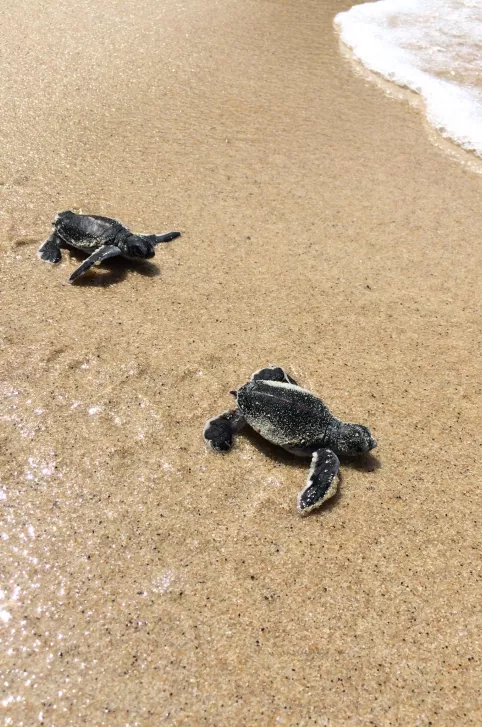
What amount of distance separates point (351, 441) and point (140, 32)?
517cm

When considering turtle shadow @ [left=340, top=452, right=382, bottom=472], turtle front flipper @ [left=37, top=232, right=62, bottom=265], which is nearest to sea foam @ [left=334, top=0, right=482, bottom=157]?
turtle shadow @ [left=340, top=452, right=382, bottom=472]

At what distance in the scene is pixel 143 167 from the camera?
3.90m

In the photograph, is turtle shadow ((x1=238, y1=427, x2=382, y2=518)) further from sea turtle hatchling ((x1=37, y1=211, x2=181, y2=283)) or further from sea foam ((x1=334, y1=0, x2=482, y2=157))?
sea foam ((x1=334, y1=0, x2=482, y2=157))

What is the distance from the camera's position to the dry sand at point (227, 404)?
5.58 feet

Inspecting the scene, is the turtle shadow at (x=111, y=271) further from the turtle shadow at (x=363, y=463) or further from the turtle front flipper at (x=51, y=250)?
the turtle shadow at (x=363, y=463)

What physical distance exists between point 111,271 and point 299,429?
1.63 metres

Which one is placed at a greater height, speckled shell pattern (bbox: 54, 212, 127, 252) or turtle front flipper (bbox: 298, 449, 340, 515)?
speckled shell pattern (bbox: 54, 212, 127, 252)

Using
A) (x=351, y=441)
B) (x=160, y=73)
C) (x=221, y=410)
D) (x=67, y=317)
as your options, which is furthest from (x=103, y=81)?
(x=351, y=441)

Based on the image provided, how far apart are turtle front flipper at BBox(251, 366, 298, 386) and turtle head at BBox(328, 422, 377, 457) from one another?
1.18 ft

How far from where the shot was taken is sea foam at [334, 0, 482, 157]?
502 cm

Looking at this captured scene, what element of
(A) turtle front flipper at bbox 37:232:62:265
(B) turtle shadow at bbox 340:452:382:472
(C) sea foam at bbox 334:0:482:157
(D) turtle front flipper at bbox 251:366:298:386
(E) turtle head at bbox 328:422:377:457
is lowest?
(B) turtle shadow at bbox 340:452:382:472

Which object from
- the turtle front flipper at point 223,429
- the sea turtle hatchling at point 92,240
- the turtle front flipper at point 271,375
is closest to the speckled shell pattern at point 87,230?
the sea turtle hatchling at point 92,240

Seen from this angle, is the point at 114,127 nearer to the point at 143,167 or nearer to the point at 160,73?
the point at 143,167

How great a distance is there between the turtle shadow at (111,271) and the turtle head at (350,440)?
5.00 ft
